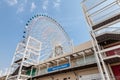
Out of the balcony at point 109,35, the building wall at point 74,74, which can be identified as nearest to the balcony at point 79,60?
the building wall at point 74,74

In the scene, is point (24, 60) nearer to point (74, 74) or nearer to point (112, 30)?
point (74, 74)

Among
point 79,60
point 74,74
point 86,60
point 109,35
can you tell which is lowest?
point 74,74

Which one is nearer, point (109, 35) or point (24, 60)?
point (109, 35)

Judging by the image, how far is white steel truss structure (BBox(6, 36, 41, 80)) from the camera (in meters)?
18.8

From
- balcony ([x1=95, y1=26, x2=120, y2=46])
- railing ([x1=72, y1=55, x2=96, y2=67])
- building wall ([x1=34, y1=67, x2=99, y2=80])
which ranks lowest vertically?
building wall ([x1=34, y1=67, x2=99, y2=80])

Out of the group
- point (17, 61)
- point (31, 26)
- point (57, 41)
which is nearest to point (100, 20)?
point (57, 41)

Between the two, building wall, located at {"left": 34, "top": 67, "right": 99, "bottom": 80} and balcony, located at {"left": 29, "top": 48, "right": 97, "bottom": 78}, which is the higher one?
balcony, located at {"left": 29, "top": 48, "right": 97, "bottom": 78}

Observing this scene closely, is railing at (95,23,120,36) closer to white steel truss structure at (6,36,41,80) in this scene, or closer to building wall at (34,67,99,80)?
building wall at (34,67,99,80)

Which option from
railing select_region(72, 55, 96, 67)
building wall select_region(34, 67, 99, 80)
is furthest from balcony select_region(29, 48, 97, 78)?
building wall select_region(34, 67, 99, 80)

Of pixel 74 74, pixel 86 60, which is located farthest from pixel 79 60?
pixel 74 74

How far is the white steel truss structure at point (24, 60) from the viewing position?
1876cm

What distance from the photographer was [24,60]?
1919 centimetres

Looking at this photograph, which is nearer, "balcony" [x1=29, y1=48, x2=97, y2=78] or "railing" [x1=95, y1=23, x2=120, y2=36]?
"railing" [x1=95, y1=23, x2=120, y2=36]

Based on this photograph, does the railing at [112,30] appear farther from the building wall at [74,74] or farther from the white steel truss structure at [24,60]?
the white steel truss structure at [24,60]
